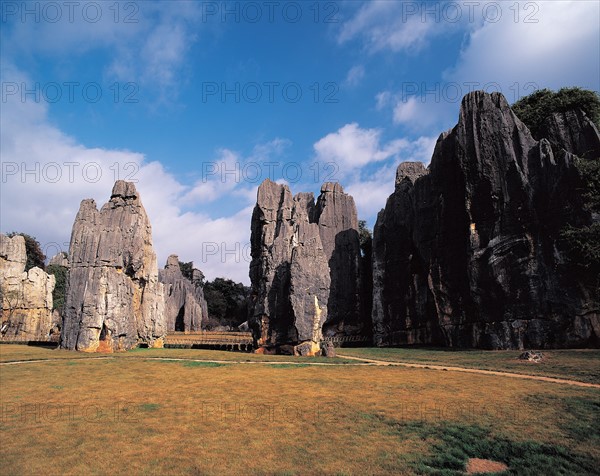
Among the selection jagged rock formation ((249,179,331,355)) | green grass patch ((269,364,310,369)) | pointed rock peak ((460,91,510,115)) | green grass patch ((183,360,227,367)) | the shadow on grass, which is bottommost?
the shadow on grass

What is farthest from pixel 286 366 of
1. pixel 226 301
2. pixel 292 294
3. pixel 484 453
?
pixel 226 301

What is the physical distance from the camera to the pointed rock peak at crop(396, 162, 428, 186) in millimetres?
46906

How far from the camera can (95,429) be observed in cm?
903

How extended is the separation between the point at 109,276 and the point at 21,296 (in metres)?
18.6

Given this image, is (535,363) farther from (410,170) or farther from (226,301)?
(226,301)

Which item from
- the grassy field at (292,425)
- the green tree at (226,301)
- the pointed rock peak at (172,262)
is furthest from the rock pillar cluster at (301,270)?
the green tree at (226,301)

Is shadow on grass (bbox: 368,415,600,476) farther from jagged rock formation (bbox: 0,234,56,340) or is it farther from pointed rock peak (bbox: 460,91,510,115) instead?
jagged rock formation (bbox: 0,234,56,340)

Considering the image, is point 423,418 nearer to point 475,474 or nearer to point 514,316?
point 475,474

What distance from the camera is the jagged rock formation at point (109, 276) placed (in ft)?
89.7

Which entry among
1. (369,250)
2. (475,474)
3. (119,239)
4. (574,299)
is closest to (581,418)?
(475,474)

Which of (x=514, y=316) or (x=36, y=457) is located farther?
(x=514, y=316)

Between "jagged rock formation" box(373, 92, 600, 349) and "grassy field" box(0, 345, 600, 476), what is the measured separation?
12.6 m

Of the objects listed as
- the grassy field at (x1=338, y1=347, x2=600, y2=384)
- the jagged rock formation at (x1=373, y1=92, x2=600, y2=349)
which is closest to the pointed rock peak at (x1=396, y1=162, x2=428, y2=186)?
the jagged rock formation at (x1=373, y1=92, x2=600, y2=349)

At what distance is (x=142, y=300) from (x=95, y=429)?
2968 centimetres
